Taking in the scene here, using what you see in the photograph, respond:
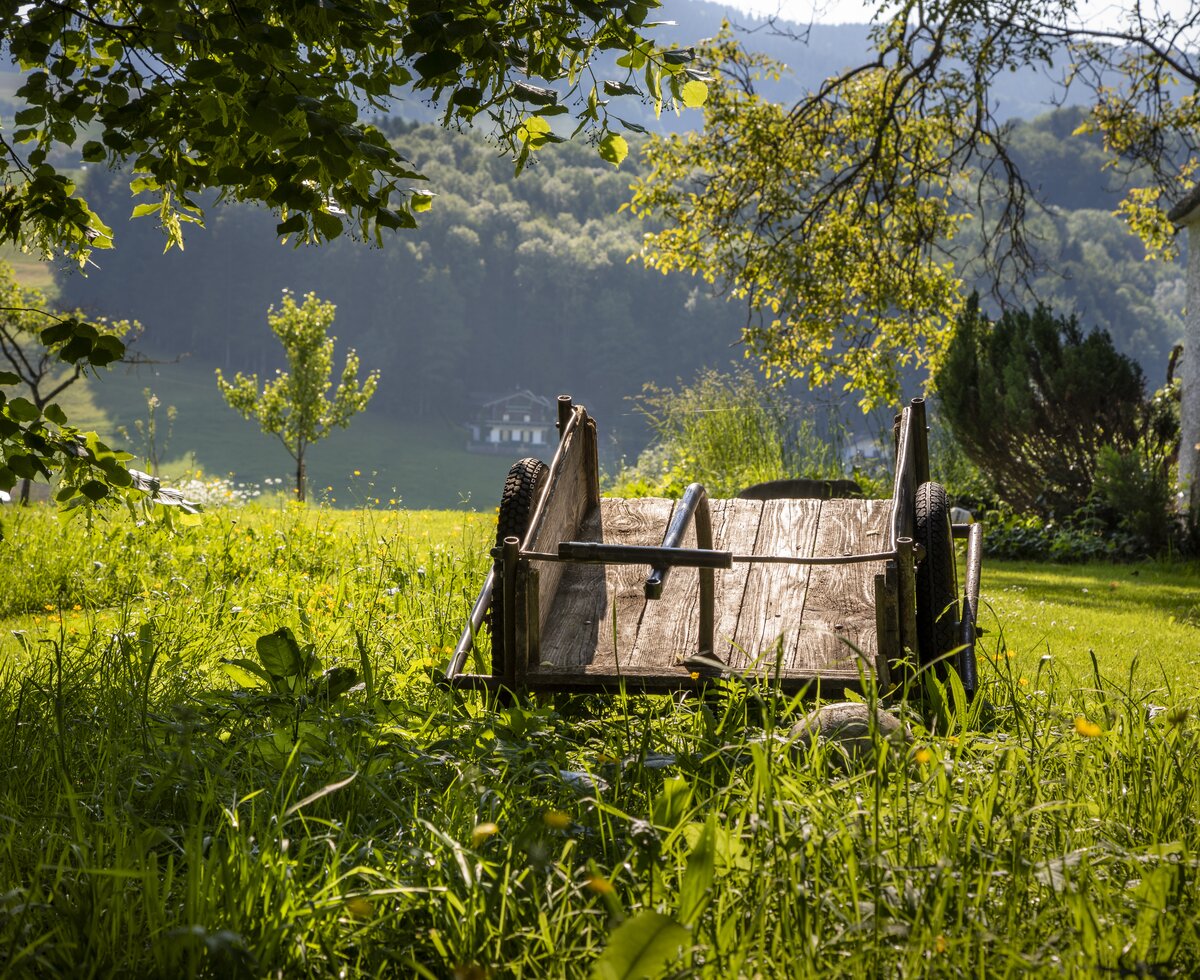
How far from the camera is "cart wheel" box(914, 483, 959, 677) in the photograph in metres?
3.62

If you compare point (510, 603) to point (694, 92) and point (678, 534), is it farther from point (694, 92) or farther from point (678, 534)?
point (694, 92)

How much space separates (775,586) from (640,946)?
307 centimetres

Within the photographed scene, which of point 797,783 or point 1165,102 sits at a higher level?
point 1165,102

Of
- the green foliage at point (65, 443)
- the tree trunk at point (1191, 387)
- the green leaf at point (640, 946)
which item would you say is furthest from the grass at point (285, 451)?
the green leaf at point (640, 946)

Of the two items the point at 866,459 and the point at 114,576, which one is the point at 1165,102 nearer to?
the point at 866,459

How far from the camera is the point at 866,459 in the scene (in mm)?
14016

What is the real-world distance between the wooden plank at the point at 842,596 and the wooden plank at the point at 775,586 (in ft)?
0.13

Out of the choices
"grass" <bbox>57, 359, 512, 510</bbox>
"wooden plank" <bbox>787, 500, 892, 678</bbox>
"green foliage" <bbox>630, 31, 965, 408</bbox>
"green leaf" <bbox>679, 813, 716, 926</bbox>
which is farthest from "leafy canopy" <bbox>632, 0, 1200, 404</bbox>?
"grass" <bbox>57, 359, 512, 510</bbox>

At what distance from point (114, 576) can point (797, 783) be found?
5.70m

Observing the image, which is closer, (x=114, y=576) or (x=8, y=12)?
(x=8, y=12)

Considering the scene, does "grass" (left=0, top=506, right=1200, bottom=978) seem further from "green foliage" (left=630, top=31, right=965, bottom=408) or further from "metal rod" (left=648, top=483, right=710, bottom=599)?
"green foliage" (left=630, top=31, right=965, bottom=408)

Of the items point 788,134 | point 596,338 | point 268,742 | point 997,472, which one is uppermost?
point 596,338

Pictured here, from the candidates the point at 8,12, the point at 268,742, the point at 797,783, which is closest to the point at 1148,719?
the point at 797,783

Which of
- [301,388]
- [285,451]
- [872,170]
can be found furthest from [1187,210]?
[285,451]
